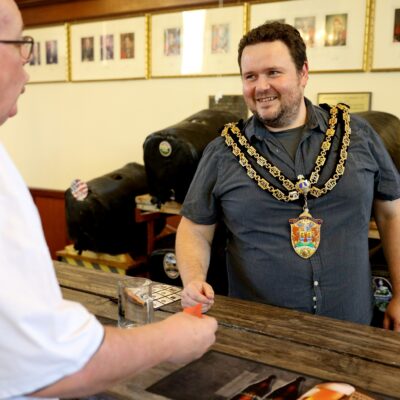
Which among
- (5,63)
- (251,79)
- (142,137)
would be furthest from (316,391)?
(142,137)

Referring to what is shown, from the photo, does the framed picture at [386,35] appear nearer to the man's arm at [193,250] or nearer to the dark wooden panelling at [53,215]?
the man's arm at [193,250]

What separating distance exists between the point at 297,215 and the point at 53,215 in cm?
365

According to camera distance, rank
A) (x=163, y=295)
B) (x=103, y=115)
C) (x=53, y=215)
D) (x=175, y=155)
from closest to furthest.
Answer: (x=163, y=295)
(x=175, y=155)
(x=103, y=115)
(x=53, y=215)

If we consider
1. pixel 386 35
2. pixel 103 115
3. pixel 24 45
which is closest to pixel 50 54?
pixel 103 115

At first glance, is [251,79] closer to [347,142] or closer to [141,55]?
[347,142]

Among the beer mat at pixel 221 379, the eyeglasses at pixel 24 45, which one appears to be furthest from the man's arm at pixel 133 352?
the eyeglasses at pixel 24 45

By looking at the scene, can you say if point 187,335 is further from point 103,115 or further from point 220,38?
point 103,115

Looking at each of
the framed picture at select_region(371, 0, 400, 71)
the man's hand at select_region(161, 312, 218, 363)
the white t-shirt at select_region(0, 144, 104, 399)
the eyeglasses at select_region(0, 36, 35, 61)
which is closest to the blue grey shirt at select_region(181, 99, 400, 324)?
the man's hand at select_region(161, 312, 218, 363)

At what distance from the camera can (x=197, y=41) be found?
4066mm

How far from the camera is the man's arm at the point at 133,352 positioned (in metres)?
0.77

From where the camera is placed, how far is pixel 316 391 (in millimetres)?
1102

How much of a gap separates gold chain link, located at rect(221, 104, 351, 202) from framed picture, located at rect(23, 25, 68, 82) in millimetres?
3213

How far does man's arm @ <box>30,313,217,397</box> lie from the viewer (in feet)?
2.54

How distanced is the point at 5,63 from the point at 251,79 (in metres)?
1.31
